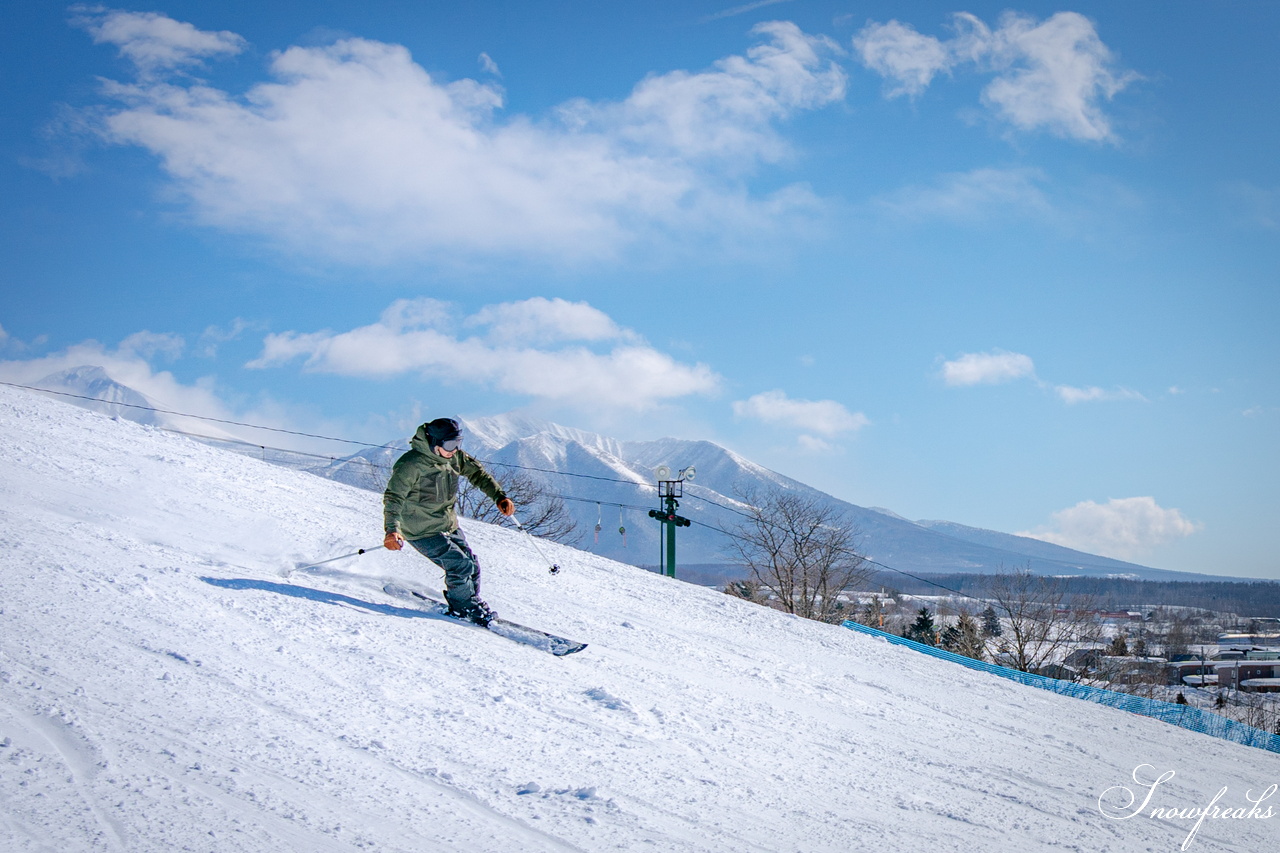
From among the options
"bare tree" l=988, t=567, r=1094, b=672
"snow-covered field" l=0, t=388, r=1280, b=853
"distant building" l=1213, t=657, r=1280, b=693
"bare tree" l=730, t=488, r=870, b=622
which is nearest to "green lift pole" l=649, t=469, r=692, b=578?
"bare tree" l=730, t=488, r=870, b=622

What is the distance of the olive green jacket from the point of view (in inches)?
264

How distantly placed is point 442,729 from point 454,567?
2717mm

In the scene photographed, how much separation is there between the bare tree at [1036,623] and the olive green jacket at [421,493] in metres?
42.9

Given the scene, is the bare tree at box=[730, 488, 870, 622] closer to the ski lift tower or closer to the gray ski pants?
the ski lift tower

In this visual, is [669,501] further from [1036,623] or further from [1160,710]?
[1036,623]

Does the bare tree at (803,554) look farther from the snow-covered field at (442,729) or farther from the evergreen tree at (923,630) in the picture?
the snow-covered field at (442,729)

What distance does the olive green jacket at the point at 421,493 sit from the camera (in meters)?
6.71

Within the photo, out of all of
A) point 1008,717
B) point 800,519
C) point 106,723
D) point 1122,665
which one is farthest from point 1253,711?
point 106,723

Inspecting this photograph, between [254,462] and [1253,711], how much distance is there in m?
64.9

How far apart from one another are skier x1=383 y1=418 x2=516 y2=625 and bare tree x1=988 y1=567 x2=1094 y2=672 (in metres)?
42.6

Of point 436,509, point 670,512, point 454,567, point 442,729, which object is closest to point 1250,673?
point 670,512

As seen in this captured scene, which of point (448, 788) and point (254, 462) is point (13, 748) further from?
point (254, 462)

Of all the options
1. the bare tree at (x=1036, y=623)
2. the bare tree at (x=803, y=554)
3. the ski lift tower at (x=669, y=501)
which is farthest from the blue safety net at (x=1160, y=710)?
the bare tree at (x=803, y=554)

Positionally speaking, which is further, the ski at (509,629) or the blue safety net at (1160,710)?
the blue safety net at (1160,710)
